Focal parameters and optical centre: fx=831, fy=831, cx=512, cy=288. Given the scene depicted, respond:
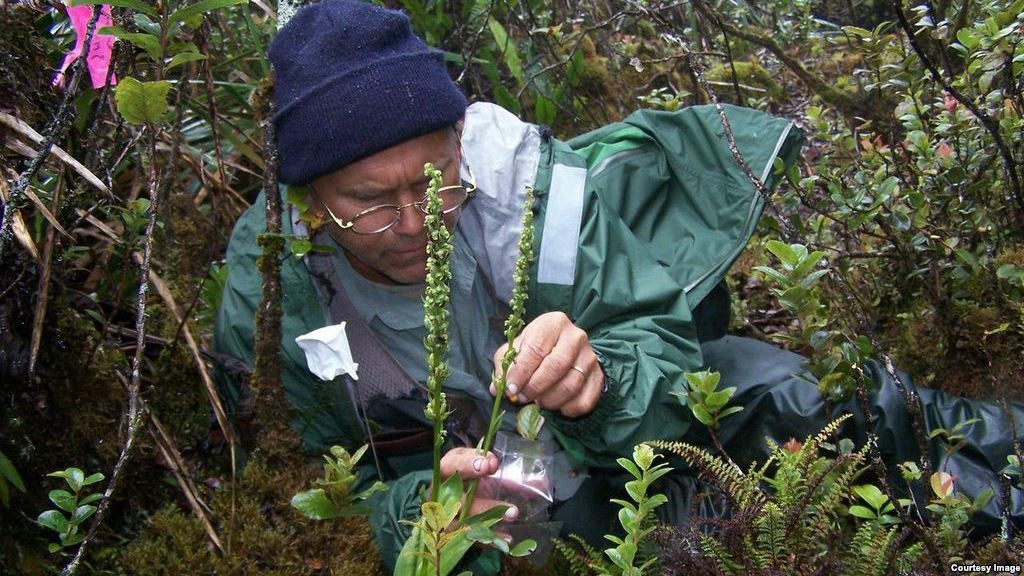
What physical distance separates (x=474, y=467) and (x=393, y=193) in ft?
3.48

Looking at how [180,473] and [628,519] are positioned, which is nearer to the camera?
[628,519]

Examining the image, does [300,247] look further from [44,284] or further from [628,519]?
[628,519]

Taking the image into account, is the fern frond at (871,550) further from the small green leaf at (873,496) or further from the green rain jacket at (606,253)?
the green rain jacket at (606,253)

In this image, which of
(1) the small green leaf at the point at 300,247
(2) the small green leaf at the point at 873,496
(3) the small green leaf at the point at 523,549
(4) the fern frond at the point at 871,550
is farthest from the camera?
(1) the small green leaf at the point at 300,247

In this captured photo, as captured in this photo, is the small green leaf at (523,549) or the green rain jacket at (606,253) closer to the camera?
the small green leaf at (523,549)

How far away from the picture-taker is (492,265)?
2979 mm

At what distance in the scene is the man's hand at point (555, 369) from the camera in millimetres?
2332

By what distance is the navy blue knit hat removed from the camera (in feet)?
8.65

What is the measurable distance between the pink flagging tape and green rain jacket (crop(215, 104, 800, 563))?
72 centimetres

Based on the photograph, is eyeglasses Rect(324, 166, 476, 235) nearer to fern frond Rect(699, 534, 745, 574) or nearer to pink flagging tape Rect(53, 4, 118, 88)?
pink flagging tape Rect(53, 4, 118, 88)

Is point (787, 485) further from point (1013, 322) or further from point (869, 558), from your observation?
point (1013, 322)

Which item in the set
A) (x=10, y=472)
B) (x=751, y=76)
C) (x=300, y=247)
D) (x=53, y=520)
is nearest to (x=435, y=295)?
(x=300, y=247)

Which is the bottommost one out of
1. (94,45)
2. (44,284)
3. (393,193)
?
(44,284)

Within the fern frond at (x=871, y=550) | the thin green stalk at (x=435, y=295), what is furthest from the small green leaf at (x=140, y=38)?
the fern frond at (x=871, y=550)
